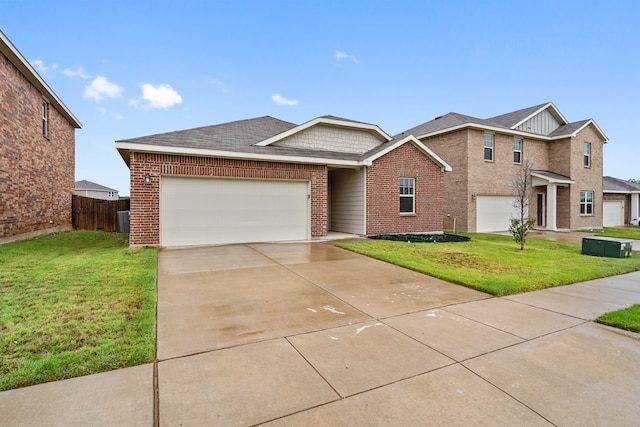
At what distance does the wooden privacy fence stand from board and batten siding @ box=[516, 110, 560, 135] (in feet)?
76.8

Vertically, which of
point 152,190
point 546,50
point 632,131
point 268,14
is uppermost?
point 268,14

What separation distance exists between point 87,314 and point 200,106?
18.5 meters

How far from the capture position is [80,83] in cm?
1650

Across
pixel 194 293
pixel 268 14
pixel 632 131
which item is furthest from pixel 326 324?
pixel 632 131

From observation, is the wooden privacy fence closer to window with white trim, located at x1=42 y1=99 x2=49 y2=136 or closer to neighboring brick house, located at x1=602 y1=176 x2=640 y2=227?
window with white trim, located at x1=42 y1=99 x2=49 y2=136

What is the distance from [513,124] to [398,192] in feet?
36.3

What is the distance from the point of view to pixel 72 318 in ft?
12.2

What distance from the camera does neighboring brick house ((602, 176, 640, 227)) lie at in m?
24.8

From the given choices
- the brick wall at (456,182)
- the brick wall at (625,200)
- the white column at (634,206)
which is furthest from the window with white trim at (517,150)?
the white column at (634,206)

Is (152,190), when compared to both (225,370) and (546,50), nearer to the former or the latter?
(225,370)

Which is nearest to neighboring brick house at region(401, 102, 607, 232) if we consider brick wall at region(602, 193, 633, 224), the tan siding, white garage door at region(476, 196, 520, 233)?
white garage door at region(476, 196, 520, 233)

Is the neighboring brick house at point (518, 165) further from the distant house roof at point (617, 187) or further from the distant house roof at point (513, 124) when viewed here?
the distant house roof at point (617, 187)

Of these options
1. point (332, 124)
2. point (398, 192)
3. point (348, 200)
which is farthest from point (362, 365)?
point (332, 124)

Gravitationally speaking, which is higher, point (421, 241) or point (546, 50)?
point (546, 50)
